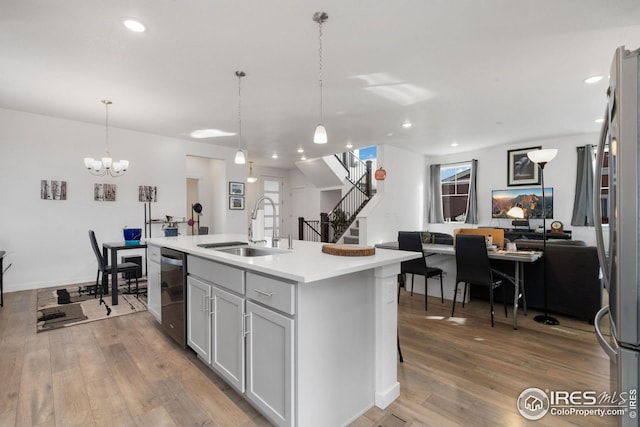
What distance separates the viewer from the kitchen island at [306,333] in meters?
1.52

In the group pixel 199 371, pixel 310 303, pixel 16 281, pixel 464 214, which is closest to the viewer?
pixel 310 303

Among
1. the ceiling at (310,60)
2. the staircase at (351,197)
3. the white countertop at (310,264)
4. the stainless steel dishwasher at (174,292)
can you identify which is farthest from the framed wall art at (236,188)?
the white countertop at (310,264)

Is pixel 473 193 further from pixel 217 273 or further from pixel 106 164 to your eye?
pixel 106 164

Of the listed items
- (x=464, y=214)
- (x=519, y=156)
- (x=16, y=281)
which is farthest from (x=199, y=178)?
(x=519, y=156)

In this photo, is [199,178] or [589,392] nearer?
[589,392]

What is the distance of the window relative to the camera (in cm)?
814

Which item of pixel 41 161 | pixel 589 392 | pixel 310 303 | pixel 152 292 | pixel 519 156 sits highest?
→ pixel 519 156

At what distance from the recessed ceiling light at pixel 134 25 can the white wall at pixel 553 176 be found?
303 inches

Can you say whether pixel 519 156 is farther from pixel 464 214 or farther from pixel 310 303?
pixel 310 303

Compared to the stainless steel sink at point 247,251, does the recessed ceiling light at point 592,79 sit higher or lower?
higher

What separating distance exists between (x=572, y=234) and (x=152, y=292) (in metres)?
7.90

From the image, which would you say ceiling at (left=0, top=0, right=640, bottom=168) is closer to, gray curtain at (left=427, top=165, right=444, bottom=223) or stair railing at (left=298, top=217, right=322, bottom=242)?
gray curtain at (left=427, top=165, right=444, bottom=223)

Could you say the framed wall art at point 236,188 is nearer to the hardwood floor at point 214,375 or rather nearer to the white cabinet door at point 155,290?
the white cabinet door at point 155,290

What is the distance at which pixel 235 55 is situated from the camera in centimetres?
301
